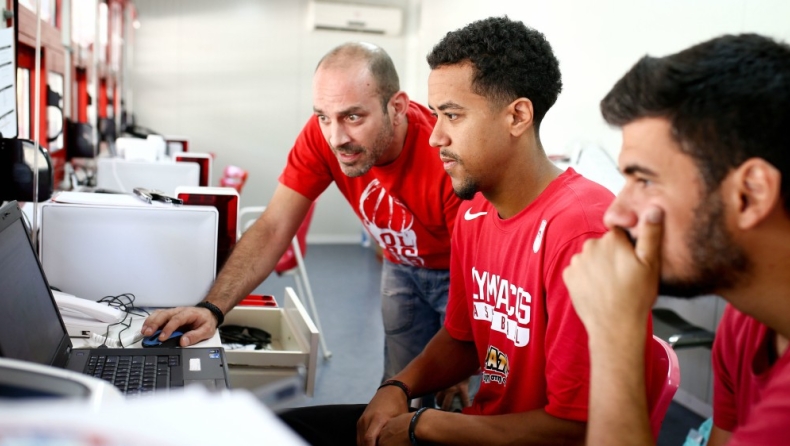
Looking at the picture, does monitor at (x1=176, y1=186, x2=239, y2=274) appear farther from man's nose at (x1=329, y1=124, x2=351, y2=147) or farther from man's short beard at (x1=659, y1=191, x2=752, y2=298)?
man's short beard at (x1=659, y1=191, x2=752, y2=298)

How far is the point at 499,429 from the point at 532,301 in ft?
0.75

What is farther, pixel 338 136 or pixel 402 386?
pixel 338 136

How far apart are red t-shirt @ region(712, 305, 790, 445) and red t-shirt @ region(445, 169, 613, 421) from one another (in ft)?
0.70

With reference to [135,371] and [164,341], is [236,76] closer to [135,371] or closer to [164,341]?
[164,341]

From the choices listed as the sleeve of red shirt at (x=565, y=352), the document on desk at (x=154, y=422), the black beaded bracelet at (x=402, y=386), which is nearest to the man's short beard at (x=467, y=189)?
the sleeve of red shirt at (x=565, y=352)

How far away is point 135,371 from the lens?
1.21m

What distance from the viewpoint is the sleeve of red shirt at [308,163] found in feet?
6.73

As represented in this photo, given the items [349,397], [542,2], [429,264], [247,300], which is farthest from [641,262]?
[542,2]

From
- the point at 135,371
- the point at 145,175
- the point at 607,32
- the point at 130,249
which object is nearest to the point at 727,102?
the point at 135,371

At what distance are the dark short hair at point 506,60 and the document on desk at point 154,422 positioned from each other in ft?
3.42

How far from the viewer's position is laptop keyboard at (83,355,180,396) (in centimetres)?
115

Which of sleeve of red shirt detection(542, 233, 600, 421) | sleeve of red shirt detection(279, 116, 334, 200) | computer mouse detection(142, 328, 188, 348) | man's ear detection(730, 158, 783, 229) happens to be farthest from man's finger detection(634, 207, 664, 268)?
sleeve of red shirt detection(279, 116, 334, 200)

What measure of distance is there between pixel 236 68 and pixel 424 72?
1921 mm

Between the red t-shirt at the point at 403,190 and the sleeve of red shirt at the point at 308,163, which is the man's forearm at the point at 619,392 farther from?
the sleeve of red shirt at the point at 308,163
